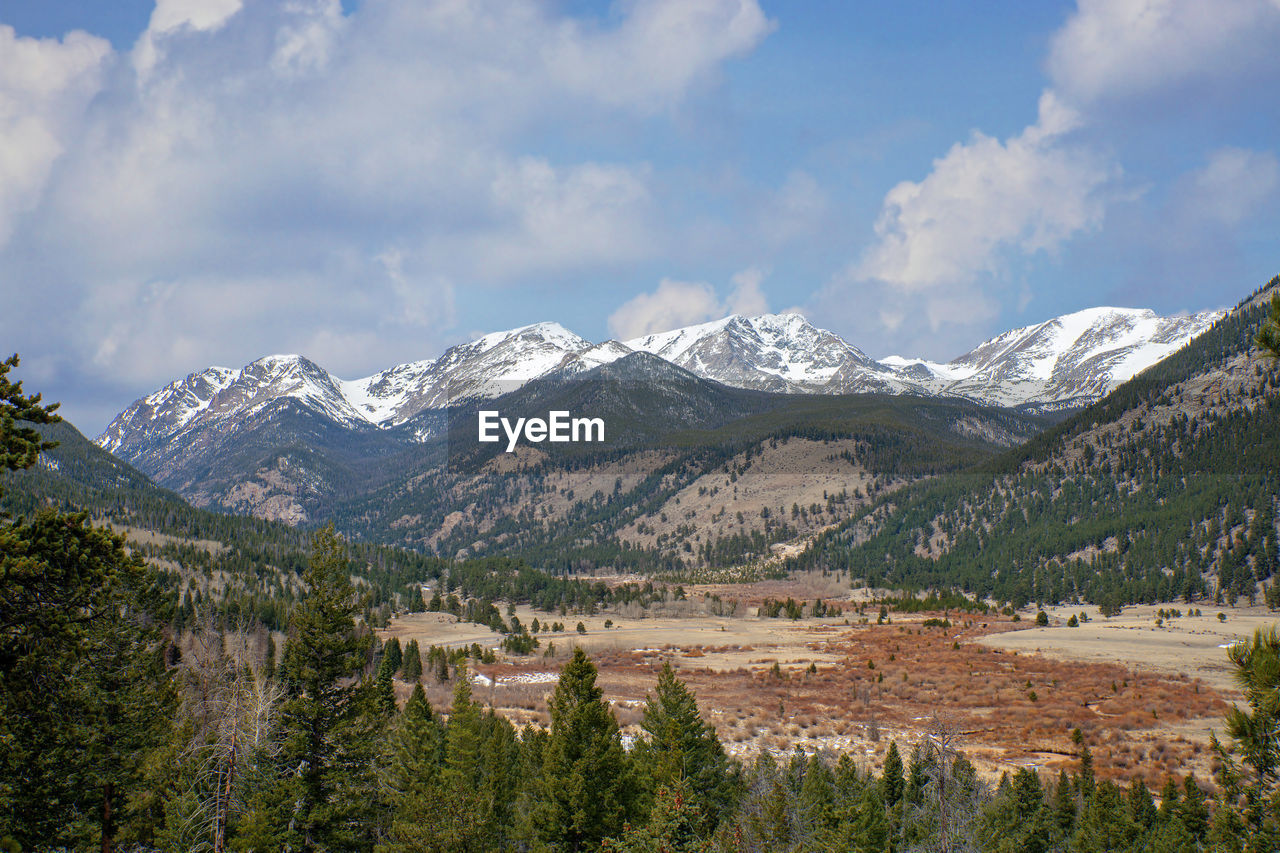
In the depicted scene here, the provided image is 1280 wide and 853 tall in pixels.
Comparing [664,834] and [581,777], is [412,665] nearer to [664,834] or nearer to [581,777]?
[581,777]

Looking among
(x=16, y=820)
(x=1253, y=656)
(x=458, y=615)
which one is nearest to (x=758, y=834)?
(x=1253, y=656)

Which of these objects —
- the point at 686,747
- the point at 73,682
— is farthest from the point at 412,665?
the point at 73,682

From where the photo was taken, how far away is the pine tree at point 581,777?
25.8 metres

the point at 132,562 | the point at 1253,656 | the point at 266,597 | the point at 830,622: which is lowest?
the point at 830,622

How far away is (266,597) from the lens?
481 ft

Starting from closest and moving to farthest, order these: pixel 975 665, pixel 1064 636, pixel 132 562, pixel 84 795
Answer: pixel 132 562 → pixel 84 795 → pixel 975 665 → pixel 1064 636


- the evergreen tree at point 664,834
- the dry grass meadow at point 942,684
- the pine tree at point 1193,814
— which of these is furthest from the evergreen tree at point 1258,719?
the dry grass meadow at point 942,684

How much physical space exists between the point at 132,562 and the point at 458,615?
157484 millimetres

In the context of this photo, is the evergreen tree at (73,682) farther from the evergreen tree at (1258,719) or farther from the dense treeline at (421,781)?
the evergreen tree at (1258,719)

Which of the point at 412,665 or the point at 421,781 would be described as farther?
the point at 412,665

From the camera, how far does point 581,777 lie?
84.7 ft

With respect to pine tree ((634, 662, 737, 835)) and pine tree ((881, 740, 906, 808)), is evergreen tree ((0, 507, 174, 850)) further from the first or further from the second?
pine tree ((881, 740, 906, 808))

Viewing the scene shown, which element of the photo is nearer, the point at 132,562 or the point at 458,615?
the point at 132,562

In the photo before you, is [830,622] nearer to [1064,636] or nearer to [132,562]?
[1064,636]
